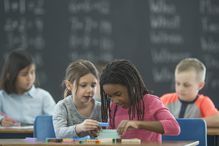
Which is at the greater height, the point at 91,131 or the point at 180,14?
the point at 180,14

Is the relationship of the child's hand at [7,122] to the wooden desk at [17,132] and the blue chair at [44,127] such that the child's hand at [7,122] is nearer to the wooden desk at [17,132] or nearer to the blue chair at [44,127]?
the wooden desk at [17,132]

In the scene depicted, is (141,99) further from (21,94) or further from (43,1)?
(43,1)

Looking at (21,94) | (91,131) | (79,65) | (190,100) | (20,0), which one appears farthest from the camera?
(20,0)

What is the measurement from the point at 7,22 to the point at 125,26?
4.10 ft

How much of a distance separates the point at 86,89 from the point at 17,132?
42.3 inches

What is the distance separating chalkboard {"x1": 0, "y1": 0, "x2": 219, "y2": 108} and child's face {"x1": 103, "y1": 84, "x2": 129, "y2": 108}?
3.11 metres

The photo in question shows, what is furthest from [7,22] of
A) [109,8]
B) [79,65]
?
[79,65]

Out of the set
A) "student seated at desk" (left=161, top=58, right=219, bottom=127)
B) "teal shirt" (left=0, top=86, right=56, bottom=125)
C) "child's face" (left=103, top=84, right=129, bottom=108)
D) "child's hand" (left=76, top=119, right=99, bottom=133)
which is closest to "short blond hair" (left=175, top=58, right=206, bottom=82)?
"student seated at desk" (left=161, top=58, right=219, bottom=127)

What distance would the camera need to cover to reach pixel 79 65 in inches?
154

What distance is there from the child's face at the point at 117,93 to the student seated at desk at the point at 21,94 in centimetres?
205

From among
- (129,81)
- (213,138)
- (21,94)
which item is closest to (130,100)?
(129,81)

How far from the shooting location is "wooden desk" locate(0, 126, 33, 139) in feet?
15.3

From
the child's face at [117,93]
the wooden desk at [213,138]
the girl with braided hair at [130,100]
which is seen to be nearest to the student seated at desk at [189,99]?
the wooden desk at [213,138]

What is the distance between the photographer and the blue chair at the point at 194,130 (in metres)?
3.88
